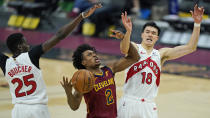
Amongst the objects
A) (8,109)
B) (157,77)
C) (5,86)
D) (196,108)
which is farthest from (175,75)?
(157,77)

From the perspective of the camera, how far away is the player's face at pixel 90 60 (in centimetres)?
556

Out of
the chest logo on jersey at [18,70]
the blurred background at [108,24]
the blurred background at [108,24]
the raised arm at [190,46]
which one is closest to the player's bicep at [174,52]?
the raised arm at [190,46]

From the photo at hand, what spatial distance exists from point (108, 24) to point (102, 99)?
1439 centimetres

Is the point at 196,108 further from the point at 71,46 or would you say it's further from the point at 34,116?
the point at 71,46

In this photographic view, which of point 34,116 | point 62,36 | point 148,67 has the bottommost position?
point 34,116

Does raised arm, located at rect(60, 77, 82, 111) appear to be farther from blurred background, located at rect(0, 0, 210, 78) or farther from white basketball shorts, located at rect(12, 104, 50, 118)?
blurred background, located at rect(0, 0, 210, 78)

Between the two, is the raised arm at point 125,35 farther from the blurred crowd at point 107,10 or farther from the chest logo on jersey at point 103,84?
the blurred crowd at point 107,10

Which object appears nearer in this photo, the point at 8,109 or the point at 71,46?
the point at 8,109

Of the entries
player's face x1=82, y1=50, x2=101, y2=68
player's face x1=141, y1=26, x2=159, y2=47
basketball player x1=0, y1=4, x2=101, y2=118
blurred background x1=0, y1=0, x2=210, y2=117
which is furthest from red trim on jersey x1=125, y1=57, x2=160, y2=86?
blurred background x1=0, y1=0, x2=210, y2=117

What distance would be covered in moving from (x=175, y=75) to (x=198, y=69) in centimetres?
111

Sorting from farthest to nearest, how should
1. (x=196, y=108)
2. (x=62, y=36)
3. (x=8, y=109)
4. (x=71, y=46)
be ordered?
(x=71, y=46), (x=196, y=108), (x=8, y=109), (x=62, y=36)

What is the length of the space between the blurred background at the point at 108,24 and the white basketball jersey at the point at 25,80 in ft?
27.1

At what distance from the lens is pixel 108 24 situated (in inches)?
777

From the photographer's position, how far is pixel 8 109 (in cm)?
887
